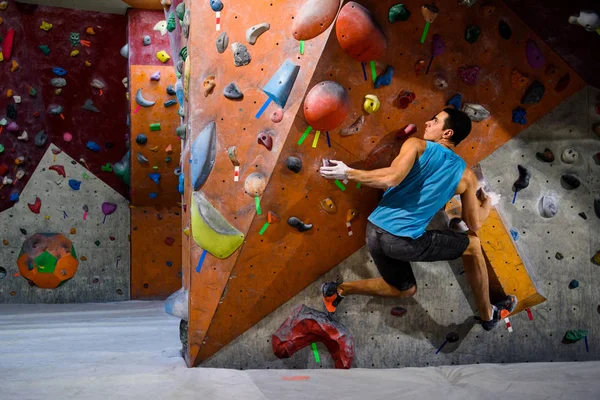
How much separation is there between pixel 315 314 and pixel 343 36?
1.35 metres

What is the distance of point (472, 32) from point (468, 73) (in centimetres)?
20

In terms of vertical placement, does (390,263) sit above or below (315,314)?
above

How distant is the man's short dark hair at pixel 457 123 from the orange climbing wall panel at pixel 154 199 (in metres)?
3.36

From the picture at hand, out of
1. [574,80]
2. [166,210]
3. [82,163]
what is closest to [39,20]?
[82,163]

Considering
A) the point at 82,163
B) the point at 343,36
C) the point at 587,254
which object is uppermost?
the point at 343,36

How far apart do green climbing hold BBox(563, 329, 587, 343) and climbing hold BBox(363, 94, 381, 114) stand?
5.29ft

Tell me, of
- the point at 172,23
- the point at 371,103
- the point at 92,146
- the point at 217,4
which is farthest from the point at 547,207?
the point at 92,146

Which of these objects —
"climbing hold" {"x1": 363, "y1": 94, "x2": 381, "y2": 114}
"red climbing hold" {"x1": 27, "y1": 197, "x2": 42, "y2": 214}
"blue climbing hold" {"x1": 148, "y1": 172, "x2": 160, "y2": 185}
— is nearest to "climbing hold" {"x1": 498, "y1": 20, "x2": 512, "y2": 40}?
"climbing hold" {"x1": 363, "y1": 94, "x2": 381, "y2": 114}

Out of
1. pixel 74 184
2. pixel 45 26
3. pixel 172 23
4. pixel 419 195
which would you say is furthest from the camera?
pixel 74 184

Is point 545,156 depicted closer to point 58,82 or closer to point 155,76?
point 155,76

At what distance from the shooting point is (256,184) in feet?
9.58

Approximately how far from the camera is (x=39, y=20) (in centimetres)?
579

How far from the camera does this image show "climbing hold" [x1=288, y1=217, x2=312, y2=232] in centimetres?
296

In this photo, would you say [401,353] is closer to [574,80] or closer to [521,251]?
[521,251]
